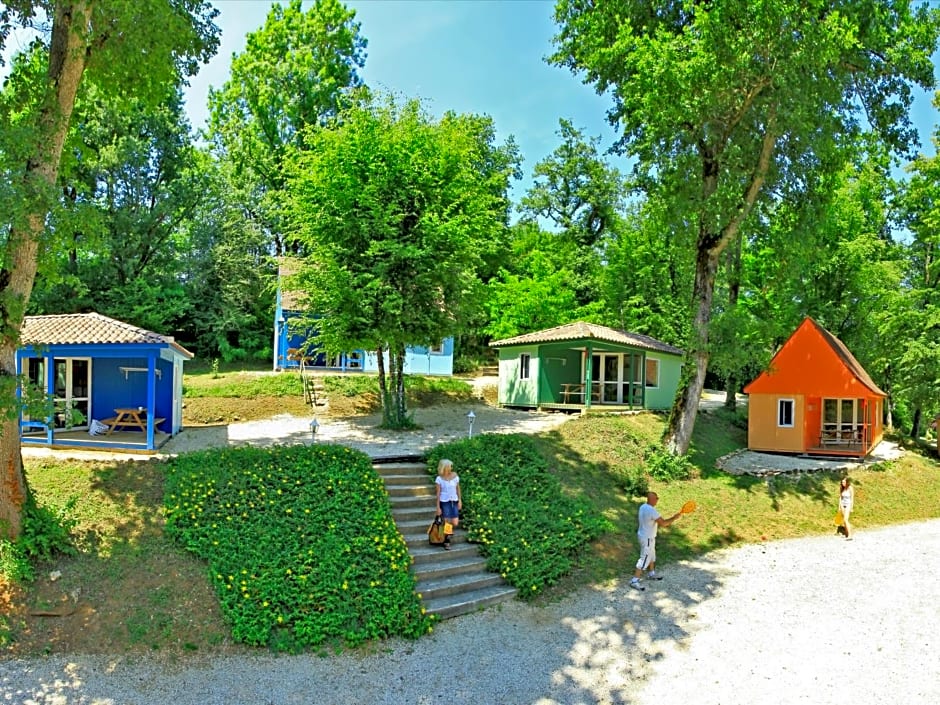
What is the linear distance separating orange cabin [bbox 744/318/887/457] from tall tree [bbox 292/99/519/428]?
11.0m

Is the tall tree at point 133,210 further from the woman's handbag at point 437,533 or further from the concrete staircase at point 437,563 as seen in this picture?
the woman's handbag at point 437,533

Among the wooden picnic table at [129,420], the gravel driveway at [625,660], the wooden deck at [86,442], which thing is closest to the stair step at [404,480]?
the gravel driveway at [625,660]

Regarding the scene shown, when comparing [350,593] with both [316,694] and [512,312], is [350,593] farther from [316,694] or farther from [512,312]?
[512,312]

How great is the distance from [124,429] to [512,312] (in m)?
18.4

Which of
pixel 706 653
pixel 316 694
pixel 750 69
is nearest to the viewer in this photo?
pixel 316 694

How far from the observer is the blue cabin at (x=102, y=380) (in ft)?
42.8

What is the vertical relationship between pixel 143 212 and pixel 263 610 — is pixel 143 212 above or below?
above

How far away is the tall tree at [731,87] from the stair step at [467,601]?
28.6ft

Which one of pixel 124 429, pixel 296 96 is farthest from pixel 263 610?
pixel 296 96

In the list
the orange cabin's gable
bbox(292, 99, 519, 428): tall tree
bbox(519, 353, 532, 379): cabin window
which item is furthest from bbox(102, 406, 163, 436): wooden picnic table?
the orange cabin's gable

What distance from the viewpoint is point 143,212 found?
27281mm

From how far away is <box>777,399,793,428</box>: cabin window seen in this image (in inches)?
813

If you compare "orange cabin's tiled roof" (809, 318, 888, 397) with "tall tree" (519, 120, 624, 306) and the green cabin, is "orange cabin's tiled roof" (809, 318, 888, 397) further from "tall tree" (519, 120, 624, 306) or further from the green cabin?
"tall tree" (519, 120, 624, 306)

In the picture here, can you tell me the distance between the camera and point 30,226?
8.23 metres
